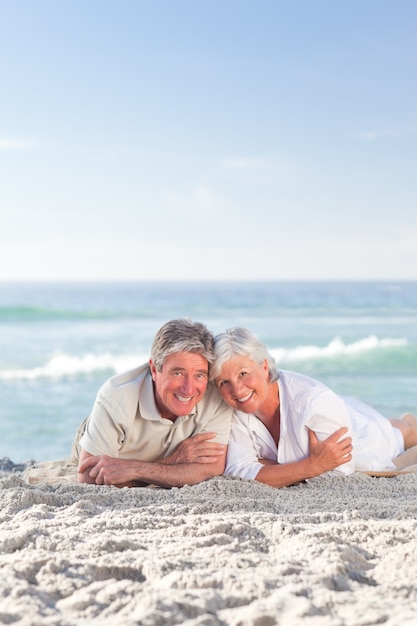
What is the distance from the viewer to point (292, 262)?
35688 mm

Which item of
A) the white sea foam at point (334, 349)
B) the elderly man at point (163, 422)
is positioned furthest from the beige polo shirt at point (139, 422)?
the white sea foam at point (334, 349)

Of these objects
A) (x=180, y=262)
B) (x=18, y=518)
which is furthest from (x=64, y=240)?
(x=18, y=518)

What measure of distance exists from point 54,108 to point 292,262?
16.9m

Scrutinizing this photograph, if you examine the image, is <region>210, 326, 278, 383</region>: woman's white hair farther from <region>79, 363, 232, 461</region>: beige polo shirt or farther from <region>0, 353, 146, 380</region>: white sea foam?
<region>0, 353, 146, 380</region>: white sea foam

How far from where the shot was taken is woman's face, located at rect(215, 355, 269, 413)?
3668 mm

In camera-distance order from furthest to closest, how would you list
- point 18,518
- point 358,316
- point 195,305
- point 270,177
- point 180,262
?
point 180,262 → point 195,305 → point 270,177 → point 358,316 → point 18,518

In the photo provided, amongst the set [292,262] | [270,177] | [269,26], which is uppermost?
[269,26]

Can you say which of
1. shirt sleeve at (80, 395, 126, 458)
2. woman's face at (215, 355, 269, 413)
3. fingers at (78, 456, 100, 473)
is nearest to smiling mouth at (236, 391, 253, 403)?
woman's face at (215, 355, 269, 413)

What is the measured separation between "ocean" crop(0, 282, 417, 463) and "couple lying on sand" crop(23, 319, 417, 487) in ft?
12.0

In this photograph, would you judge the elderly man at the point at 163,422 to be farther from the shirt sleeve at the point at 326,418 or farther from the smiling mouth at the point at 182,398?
the shirt sleeve at the point at 326,418

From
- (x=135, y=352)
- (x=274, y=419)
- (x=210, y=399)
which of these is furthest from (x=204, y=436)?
(x=135, y=352)

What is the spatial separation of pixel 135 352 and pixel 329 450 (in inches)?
567

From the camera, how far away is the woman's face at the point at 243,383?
12.0ft

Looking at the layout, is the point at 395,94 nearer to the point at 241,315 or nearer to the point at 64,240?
the point at 241,315
